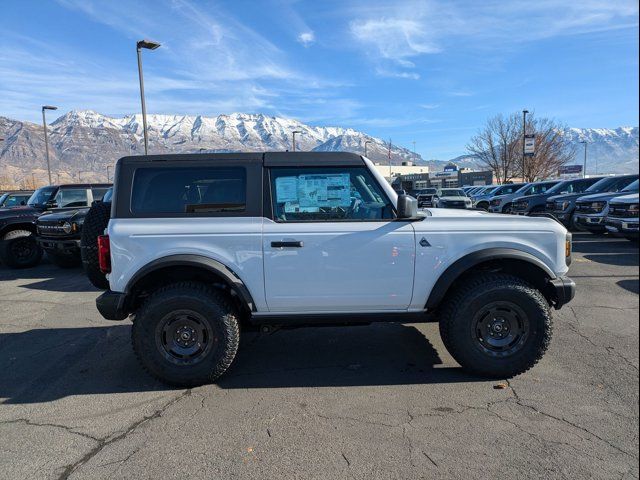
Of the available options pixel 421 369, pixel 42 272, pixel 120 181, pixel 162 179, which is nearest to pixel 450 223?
pixel 421 369

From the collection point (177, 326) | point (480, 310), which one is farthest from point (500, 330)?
point (177, 326)

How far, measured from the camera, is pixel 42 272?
9.93 meters

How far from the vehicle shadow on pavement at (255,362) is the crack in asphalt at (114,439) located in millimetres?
359

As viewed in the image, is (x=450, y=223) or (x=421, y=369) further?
(x=421, y=369)

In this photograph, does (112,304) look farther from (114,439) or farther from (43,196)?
(43,196)

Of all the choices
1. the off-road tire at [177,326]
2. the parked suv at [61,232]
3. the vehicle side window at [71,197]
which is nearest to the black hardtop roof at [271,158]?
the off-road tire at [177,326]

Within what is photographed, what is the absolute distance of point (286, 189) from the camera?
12.7ft

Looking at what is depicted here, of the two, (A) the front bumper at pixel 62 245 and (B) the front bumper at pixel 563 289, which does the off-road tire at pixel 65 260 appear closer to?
(A) the front bumper at pixel 62 245

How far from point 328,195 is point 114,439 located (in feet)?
8.16

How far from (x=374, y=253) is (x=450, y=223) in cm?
72

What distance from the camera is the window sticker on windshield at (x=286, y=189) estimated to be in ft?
12.6

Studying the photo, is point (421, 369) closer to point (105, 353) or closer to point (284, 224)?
point (284, 224)

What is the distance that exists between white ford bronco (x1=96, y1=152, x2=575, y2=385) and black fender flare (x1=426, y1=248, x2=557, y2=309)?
0.03ft

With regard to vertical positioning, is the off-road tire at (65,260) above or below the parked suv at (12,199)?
below
